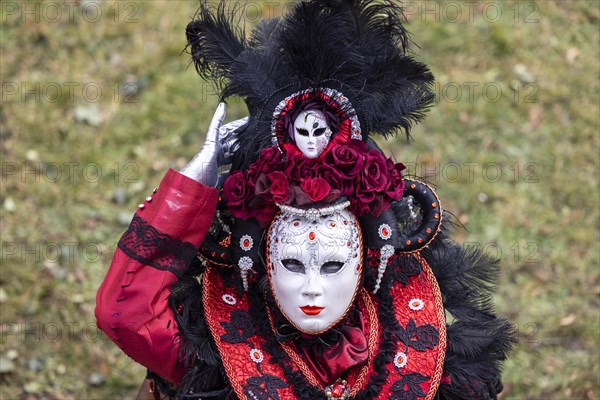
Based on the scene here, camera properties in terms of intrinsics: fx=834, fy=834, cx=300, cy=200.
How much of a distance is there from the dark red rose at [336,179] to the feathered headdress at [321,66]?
19cm

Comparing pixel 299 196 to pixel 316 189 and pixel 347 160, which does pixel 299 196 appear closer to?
pixel 316 189

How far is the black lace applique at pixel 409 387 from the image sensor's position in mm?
2998

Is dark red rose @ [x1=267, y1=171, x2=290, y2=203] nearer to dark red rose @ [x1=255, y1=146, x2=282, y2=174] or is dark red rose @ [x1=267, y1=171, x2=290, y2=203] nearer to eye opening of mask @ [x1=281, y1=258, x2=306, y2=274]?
dark red rose @ [x1=255, y1=146, x2=282, y2=174]

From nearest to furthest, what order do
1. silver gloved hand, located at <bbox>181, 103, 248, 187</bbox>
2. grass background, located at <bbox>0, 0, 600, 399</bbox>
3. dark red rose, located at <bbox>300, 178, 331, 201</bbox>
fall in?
dark red rose, located at <bbox>300, 178, 331, 201</bbox>
silver gloved hand, located at <bbox>181, 103, 248, 187</bbox>
grass background, located at <bbox>0, 0, 600, 399</bbox>

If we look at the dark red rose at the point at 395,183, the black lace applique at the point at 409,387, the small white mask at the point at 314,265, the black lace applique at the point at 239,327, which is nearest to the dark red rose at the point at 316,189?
the small white mask at the point at 314,265

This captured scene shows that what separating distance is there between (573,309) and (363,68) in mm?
2728

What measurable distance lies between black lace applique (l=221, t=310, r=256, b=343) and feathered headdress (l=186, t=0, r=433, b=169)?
1.85 feet

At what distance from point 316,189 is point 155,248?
612 mm

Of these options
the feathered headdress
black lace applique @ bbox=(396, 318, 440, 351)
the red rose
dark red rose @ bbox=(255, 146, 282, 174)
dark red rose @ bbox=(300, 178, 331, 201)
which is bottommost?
black lace applique @ bbox=(396, 318, 440, 351)

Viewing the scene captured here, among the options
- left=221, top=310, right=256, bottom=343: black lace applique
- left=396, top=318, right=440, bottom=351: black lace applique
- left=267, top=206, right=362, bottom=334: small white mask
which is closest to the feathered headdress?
left=267, top=206, right=362, bottom=334: small white mask

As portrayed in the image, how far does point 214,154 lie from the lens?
3.01 m

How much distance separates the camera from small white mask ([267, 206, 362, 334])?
9.27ft

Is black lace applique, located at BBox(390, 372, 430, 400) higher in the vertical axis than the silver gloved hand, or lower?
lower

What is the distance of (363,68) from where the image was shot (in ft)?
9.59
